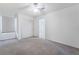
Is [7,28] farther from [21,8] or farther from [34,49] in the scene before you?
[34,49]

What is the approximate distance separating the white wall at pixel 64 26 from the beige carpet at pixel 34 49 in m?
0.14

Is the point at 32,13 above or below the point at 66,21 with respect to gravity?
above

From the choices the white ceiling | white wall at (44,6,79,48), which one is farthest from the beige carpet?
the white ceiling

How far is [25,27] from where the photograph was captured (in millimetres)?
2170

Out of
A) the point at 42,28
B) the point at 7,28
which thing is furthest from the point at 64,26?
the point at 7,28

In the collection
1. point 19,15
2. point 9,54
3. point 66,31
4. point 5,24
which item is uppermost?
point 19,15

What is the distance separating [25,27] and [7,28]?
416 mm

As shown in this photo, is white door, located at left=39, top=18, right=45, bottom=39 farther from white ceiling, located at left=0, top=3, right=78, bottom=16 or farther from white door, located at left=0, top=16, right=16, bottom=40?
white door, located at left=0, top=16, right=16, bottom=40

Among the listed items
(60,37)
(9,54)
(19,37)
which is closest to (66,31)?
(60,37)

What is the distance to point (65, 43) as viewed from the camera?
2.11 metres

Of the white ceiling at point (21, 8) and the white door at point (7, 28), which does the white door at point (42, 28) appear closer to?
the white ceiling at point (21, 8)

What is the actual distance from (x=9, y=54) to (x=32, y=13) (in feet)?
3.40

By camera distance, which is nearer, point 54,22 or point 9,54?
point 9,54

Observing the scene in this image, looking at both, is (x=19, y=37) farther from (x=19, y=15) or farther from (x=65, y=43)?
(x=65, y=43)
